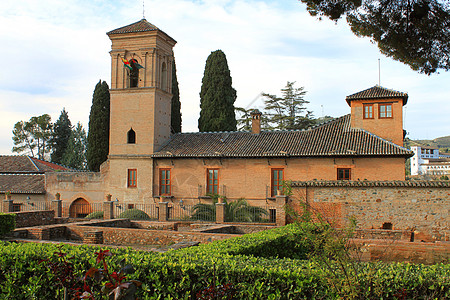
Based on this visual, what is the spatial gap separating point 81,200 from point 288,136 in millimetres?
14421

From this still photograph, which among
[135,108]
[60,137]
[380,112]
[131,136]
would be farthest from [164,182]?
[60,137]

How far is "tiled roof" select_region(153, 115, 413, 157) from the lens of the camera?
23141 millimetres

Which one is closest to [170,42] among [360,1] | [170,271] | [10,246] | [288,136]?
[288,136]

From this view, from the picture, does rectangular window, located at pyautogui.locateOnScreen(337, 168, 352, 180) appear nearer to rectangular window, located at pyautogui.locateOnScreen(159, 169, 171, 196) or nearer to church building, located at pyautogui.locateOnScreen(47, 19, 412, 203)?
church building, located at pyautogui.locateOnScreen(47, 19, 412, 203)

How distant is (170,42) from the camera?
28.8 m

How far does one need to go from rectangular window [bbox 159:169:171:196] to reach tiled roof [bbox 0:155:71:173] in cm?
1356

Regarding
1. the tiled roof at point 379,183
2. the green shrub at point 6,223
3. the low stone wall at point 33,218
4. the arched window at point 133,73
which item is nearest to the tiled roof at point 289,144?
the arched window at point 133,73

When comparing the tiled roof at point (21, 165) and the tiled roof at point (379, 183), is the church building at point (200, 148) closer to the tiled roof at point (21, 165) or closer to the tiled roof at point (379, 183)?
the tiled roof at point (379, 183)

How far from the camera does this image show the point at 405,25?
39.1 feet

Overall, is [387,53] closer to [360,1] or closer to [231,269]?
[360,1]

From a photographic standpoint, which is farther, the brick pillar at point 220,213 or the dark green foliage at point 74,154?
the dark green foliage at point 74,154

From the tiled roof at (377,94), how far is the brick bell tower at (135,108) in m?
12.2

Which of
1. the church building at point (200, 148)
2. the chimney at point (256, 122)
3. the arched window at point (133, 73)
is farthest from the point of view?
the chimney at point (256, 122)

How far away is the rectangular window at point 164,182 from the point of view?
26625mm
